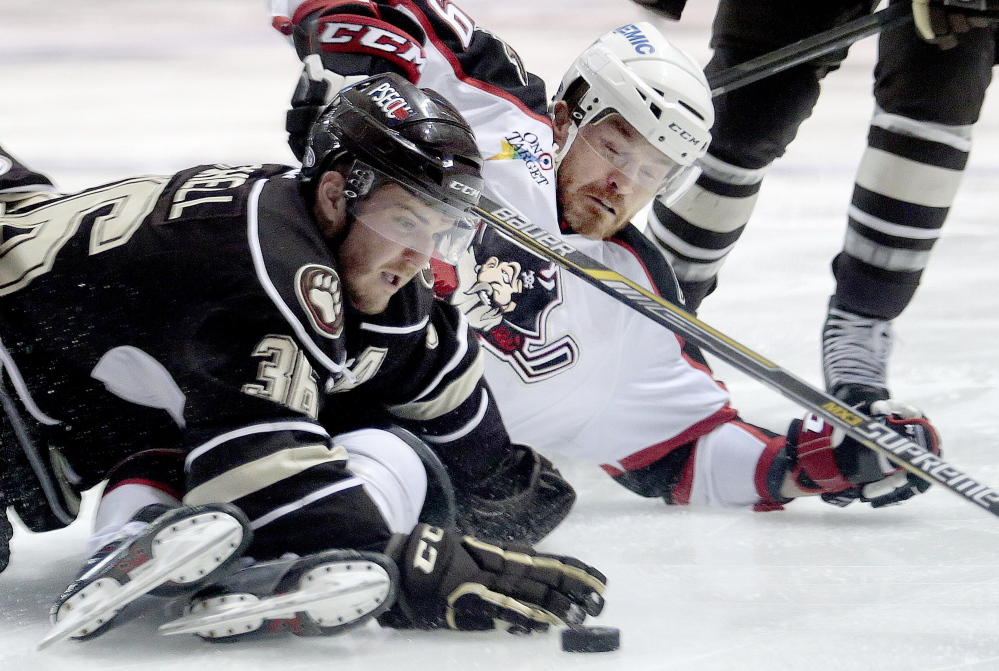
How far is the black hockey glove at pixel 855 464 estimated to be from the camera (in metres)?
1.77

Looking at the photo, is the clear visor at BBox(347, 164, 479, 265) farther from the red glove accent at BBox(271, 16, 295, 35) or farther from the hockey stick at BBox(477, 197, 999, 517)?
the red glove accent at BBox(271, 16, 295, 35)

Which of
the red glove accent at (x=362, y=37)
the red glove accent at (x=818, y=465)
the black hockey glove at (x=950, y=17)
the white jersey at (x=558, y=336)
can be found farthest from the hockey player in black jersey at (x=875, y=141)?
the red glove accent at (x=362, y=37)

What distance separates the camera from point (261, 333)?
1.22m

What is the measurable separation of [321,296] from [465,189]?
22 cm

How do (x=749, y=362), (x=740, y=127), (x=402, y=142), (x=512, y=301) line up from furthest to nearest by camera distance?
(x=740, y=127) → (x=512, y=301) → (x=749, y=362) → (x=402, y=142)

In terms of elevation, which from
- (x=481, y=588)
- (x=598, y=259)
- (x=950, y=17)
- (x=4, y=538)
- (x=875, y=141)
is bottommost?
(x=4, y=538)

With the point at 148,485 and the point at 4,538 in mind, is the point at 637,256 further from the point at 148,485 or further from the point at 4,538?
the point at 4,538

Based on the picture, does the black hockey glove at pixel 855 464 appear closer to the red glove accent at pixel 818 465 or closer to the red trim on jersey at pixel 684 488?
the red glove accent at pixel 818 465

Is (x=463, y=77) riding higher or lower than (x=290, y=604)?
higher

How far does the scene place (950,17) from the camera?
5.90 ft

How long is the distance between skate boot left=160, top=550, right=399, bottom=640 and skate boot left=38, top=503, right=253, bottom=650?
32mm

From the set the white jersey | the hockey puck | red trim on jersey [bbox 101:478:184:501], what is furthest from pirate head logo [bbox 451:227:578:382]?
the hockey puck

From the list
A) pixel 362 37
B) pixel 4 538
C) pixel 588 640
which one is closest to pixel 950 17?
pixel 362 37

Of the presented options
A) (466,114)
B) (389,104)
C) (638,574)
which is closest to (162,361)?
(389,104)
